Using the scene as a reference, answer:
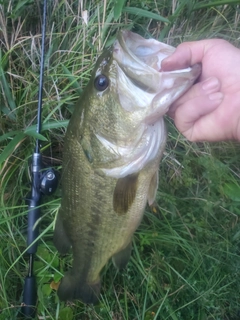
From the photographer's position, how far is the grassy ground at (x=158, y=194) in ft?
7.89

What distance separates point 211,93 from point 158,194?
3.40 feet

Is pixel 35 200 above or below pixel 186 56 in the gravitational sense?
below

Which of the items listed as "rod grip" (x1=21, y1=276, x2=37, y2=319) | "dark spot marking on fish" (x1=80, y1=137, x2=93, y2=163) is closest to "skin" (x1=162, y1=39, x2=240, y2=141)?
"dark spot marking on fish" (x1=80, y1=137, x2=93, y2=163)

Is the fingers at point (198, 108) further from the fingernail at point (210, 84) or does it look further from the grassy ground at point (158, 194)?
the grassy ground at point (158, 194)

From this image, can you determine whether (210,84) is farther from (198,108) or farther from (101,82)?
(101,82)

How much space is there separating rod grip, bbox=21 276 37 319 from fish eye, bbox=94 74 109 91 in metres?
1.23

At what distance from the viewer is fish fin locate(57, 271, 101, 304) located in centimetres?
210

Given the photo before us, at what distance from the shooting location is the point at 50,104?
2.49 m

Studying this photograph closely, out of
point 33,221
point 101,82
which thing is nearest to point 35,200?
point 33,221

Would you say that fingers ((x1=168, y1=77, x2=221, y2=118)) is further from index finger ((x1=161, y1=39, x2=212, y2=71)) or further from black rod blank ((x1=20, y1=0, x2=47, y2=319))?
black rod blank ((x1=20, y1=0, x2=47, y2=319))

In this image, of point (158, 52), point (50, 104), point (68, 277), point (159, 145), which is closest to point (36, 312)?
point (68, 277)

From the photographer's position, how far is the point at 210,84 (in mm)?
1479

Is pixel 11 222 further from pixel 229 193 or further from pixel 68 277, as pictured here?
pixel 229 193

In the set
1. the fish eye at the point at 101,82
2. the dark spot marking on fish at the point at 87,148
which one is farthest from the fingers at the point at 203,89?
the dark spot marking on fish at the point at 87,148
